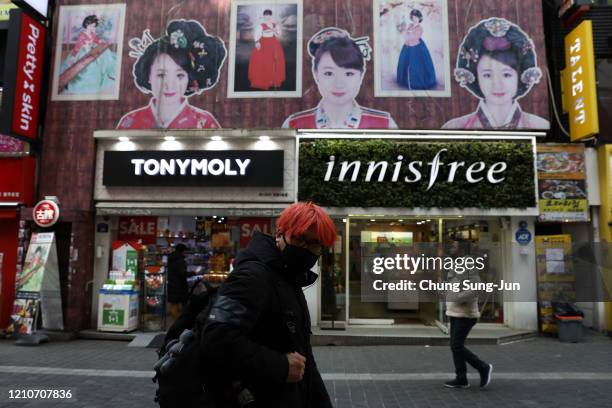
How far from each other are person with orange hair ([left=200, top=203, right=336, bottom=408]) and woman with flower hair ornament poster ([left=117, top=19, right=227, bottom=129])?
907 cm

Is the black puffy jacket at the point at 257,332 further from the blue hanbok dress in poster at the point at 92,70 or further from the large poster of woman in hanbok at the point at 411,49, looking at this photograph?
the blue hanbok dress in poster at the point at 92,70

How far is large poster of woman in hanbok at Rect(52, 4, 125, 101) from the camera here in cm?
1110

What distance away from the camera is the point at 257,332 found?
2.09 meters

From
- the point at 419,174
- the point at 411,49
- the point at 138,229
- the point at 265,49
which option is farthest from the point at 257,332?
the point at 411,49

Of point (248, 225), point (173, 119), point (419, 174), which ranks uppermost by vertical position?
point (173, 119)

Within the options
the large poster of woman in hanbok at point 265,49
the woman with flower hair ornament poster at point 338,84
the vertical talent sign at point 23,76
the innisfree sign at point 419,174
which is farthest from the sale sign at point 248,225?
the vertical talent sign at point 23,76

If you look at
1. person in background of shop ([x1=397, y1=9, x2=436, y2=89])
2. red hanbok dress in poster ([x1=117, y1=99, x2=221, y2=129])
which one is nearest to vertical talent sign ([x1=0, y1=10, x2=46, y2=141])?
red hanbok dress in poster ([x1=117, y1=99, x2=221, y2=129])

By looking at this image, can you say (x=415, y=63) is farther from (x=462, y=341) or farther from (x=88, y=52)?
(x=88, y=52)

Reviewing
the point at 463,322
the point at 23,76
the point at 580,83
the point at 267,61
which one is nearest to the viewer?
the point at 463,322

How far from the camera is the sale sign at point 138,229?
36.2 ft

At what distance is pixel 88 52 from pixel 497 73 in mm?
10141

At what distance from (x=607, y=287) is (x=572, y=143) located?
3349mm

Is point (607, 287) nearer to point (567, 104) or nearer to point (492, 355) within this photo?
point (492, 355)

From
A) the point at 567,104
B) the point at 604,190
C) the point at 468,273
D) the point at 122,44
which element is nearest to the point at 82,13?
the point at 122,44
